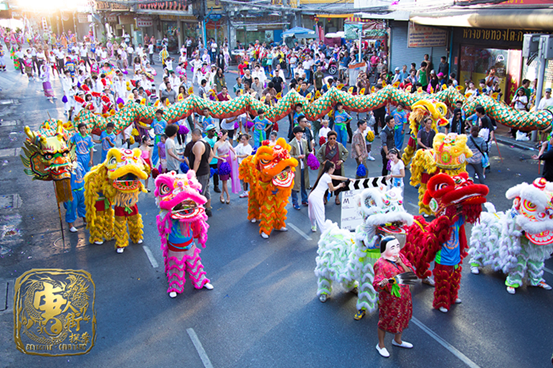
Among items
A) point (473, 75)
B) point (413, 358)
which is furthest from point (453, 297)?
point (473, 75)

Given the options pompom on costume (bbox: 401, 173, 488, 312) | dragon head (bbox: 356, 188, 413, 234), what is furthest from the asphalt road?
dragon head (bbox: 356, 188, 413, 234)

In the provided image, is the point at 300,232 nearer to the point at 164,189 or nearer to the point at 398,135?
the point at 164,189

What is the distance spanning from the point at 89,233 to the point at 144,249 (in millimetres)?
1519

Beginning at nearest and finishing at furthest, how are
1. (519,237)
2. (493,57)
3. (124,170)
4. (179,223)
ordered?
(179,223) → (519,237) → (124,170) → (493,57)

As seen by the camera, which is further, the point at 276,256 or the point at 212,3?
the point at 212,3

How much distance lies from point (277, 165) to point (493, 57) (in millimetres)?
14740

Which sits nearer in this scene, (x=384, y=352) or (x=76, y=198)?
(x=384, y=352)

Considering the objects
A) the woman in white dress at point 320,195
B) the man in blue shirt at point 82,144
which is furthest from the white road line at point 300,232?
the man in blue shirt at point 82,144

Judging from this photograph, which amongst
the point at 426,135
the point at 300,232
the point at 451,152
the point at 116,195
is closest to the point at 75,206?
the point at 116,195

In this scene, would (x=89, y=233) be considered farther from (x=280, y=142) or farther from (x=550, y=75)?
(x=550, y=75)

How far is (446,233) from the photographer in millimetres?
6152

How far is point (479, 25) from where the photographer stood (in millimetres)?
17000

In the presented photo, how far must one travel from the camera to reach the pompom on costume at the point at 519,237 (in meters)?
6.59

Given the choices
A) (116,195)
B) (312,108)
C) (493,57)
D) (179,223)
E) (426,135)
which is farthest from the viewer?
(493,57)
